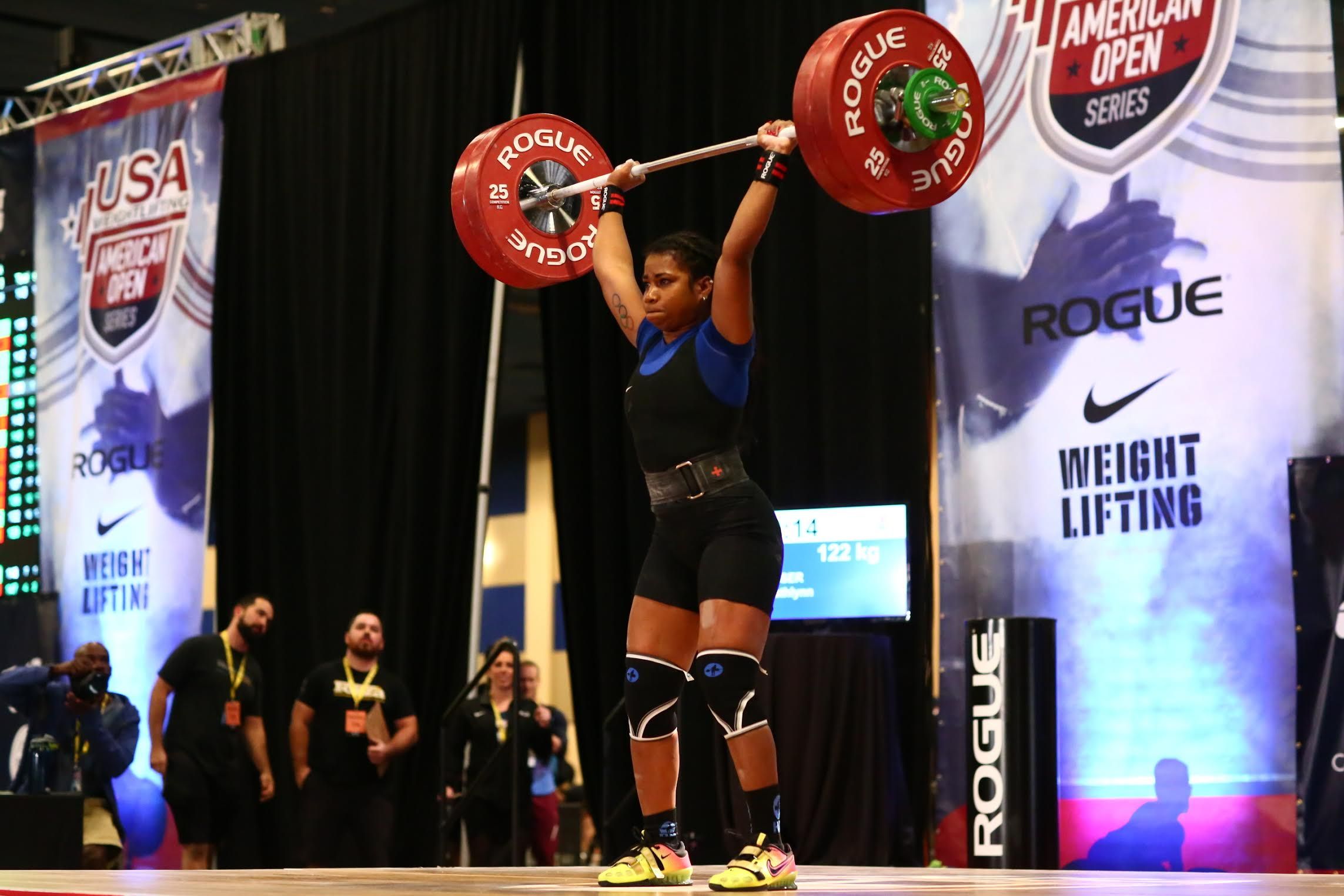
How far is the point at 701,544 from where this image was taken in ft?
10.4

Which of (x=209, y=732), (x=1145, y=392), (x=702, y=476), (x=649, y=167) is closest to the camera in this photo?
(x=702, y=476)

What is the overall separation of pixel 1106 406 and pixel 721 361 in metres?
3.00

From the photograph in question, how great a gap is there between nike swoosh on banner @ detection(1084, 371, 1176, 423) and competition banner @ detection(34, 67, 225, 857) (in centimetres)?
456

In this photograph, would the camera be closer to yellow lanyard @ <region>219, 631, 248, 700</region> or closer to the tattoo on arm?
yellow lanyard @ <region>219, 631, 248, 700</region>

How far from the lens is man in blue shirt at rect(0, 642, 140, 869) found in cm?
611

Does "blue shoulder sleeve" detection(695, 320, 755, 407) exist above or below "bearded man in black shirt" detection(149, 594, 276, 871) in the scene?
above

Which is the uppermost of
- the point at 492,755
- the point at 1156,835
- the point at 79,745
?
the point at 79,745

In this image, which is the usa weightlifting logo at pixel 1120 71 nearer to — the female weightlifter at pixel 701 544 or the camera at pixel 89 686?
the female weightlifter at pixel 701 544

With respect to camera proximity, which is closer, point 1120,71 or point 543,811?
point 1120,71

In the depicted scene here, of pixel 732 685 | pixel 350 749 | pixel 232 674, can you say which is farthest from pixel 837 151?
pixel 232 674

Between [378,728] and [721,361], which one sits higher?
[721,361]

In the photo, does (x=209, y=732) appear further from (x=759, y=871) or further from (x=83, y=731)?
(x=759, y=871)

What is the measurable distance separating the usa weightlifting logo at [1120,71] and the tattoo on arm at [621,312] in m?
3.00

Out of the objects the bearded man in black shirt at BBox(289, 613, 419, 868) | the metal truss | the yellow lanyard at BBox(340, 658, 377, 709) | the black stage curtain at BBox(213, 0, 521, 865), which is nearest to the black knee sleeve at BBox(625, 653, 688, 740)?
the bearded man in black shirt at BBox(289, 613, 419, 868)
